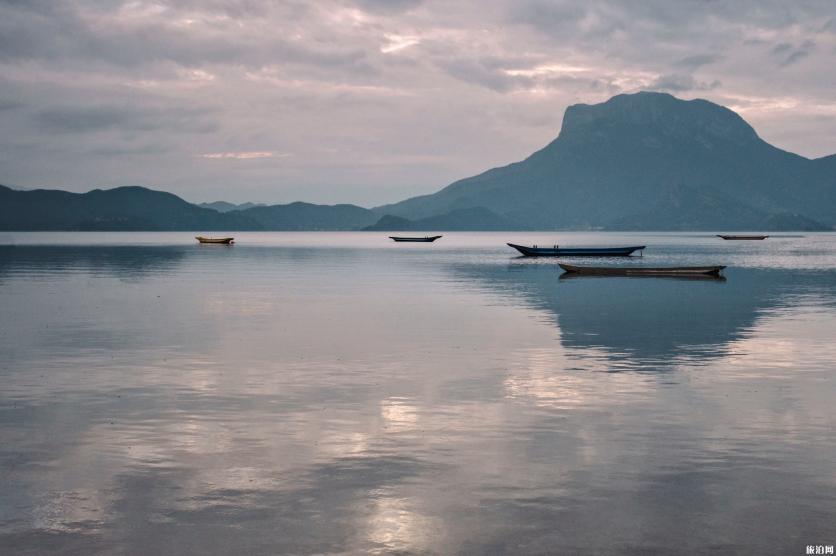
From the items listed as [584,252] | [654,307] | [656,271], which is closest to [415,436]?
[654,307]

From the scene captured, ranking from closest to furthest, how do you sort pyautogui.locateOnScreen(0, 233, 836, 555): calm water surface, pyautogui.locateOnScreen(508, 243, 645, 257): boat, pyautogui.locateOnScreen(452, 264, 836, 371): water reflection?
pyautogui.locateOnScreen(0, 233, 836, 555): calm water surface → pyautogui.locateOnScreen(452, 264, 836, 371): water reflection → pyautogui.locateOnScreen(508, 243, 645, 257): boat

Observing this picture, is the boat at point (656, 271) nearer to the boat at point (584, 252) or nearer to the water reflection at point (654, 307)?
the water reflection at point (654, 307)

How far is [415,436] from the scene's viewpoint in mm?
23016

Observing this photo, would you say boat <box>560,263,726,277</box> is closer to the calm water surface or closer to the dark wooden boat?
the dark wooden boat

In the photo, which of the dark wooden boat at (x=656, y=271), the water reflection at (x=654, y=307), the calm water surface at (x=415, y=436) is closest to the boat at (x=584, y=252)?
the water reflection at (x=654, y=307)

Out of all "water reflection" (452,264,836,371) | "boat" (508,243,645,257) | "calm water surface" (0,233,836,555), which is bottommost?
"calm water surface" (0,233,836,555)

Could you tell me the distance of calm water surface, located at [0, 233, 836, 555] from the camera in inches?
623

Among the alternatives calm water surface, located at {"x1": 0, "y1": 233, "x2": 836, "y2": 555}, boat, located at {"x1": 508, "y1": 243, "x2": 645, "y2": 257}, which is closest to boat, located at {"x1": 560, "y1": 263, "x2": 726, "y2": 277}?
calm water surface, located at {"x1": 0, "y1": 233, "x2": 836, "y2": 555}

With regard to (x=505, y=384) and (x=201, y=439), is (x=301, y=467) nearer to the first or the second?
(x=201, y=439)

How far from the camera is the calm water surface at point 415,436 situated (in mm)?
15812

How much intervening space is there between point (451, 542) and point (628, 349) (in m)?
28.0

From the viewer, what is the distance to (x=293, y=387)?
30.7 metres

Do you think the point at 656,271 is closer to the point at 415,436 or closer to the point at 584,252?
the point at 584,252

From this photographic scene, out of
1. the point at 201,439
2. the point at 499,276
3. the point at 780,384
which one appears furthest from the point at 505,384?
the point at 499,276
